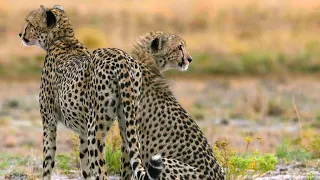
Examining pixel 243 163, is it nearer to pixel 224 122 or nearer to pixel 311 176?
pixel 311 176

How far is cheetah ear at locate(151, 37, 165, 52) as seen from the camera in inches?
296

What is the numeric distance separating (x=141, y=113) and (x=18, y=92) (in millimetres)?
12350

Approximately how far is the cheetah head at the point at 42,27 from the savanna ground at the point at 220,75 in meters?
1.07

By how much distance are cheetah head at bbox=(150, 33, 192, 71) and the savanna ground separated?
465mm

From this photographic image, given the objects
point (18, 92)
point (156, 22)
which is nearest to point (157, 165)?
point (18, 92)

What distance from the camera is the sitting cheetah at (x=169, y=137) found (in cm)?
621

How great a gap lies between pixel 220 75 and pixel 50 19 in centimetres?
1339

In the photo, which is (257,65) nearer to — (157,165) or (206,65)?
(206,65)

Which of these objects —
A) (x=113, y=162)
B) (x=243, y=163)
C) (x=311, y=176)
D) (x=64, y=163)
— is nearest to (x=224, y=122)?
(x=64, y=163)

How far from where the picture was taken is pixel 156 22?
25.3 metres

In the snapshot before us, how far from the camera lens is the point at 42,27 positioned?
302 inches

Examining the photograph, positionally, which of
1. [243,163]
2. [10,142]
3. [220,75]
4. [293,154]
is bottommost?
[243,163]

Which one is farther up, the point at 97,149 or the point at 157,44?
the point at 157,44

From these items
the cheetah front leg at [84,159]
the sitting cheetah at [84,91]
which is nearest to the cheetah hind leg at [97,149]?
the sitting cheetah at [84,91]
